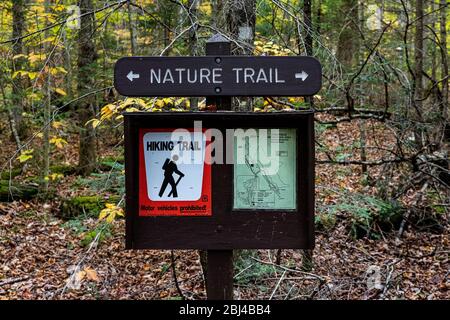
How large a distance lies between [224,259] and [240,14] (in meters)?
2.41

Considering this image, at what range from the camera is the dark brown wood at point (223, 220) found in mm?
2805

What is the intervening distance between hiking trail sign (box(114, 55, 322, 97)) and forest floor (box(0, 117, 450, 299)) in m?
2.40

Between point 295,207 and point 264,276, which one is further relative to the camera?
point 264,276

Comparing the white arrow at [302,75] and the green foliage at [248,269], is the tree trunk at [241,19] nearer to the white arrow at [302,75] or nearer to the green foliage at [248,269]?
the white arrow at [302,75]

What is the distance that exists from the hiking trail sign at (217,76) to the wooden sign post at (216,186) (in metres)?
0.01

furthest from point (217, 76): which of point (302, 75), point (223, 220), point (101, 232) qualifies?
point (101, 232)

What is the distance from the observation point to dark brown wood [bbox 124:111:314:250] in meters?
2.80

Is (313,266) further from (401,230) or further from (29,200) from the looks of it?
(29,200)

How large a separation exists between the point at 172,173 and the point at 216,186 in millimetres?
281

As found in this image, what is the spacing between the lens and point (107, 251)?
779 cm

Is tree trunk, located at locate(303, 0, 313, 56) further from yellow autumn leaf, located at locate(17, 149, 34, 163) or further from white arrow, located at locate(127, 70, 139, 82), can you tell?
yellow autumn leaf, located at locate(17, 149, 34, 163)

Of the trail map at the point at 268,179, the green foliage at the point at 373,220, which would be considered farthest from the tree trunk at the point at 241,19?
the green foliage at the point at 373,220

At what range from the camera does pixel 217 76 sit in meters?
2.86
